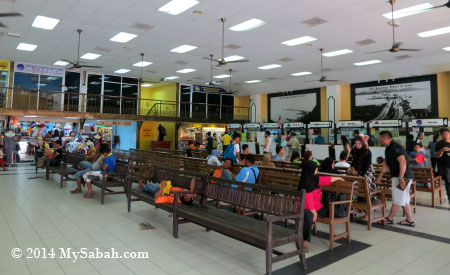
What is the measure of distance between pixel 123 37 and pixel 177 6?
3653 mm

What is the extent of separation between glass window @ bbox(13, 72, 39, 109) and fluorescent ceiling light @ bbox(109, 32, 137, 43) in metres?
6.33

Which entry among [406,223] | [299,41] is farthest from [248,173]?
[299,41]

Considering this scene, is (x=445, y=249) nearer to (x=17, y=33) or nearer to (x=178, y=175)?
(x=178, y=175)

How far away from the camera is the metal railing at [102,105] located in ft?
47.5

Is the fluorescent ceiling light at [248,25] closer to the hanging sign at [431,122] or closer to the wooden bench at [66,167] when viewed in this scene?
the wooden bench at [66,167]

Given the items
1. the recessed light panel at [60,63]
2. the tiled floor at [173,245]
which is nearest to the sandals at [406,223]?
the tiled floor at [173,245]

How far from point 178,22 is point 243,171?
631cm

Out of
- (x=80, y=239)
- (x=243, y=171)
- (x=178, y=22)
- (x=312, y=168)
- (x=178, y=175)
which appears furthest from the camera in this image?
(x=178, y=22)

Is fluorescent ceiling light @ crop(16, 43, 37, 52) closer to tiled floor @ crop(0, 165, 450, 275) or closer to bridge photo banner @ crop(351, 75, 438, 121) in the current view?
tiled floor @ crop(0, 165, 450, 275)

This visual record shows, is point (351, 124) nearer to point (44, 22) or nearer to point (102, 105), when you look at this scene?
point (44, 22)

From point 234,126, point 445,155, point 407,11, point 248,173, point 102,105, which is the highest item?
point 407,11

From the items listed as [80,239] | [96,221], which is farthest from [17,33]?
[80,239]

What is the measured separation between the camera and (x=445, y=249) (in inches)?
151

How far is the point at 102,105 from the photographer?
54.7 ft
